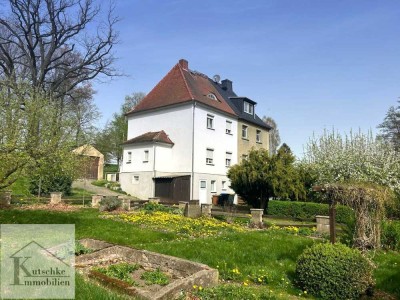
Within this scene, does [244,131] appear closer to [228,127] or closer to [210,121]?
[228,127]

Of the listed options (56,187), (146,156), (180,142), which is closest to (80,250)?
(56,187)

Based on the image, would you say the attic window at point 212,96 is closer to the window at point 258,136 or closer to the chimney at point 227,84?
the chimney at point 227,84

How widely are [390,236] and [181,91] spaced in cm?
2343

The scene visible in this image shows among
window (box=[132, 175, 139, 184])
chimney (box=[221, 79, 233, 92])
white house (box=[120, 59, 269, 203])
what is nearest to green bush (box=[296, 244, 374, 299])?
white house (box=[120, 59, 269, 203])

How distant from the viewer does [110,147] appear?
52.0 meters

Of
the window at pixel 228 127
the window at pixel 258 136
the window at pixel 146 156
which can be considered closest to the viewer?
the window at pixel 146 156

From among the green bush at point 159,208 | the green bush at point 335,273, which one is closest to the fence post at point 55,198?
the green bush at point 159,208

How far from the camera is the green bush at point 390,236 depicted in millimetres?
10469

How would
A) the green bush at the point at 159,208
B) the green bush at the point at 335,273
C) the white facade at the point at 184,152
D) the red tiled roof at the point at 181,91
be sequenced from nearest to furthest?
the green bush at the point at 335,273
the green bush at the point at 159,208
the white facade at the point at 184,152
the red tiled roof at the point at 181,91

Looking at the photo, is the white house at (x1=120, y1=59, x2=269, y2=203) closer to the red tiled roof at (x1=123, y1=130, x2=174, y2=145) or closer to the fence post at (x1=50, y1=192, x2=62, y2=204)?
the red tiled roof at (x1=123, y1=130, x2=174, y2=145)

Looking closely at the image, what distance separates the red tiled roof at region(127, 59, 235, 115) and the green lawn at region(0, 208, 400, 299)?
18.8m

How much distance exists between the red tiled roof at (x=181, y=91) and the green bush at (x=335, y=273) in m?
23.3

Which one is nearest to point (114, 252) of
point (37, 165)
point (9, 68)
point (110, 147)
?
point (37, 165)

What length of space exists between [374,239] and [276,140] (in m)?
58.4
